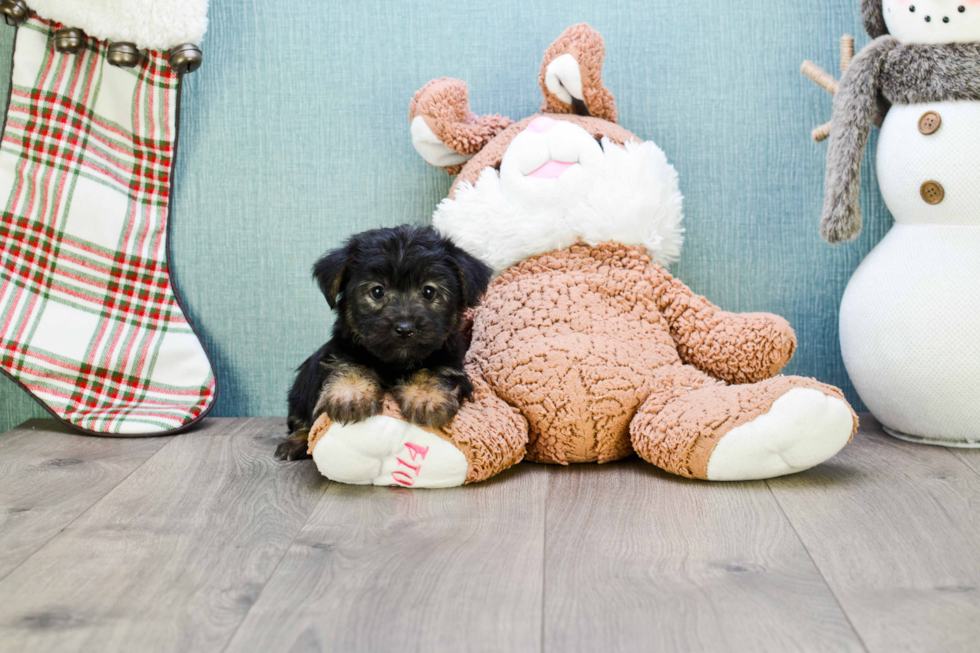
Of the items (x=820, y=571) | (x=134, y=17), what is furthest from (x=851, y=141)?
(x=134, y=17)

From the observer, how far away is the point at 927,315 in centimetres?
193

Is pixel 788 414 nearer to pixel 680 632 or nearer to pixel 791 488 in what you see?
pixel 791 488

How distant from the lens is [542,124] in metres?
2.10

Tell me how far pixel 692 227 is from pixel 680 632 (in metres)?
1.48

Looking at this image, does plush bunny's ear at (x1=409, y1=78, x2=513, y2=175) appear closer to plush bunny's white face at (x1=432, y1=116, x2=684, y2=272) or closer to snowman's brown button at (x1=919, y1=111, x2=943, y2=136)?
plush bunny's white face at (x1=432, y1=116, x2=684, y2=272)

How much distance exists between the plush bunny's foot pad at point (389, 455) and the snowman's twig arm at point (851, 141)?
43.1 inches

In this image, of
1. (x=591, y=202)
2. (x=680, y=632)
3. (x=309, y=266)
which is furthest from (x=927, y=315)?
(x=309, y=266)

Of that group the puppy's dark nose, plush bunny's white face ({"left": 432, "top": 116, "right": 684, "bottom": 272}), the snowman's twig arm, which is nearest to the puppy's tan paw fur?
the puppy's dark nose

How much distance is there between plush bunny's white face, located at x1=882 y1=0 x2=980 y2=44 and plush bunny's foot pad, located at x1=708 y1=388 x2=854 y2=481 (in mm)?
937

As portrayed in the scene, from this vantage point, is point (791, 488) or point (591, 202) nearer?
point (791, 488)

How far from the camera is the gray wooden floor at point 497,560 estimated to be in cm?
114

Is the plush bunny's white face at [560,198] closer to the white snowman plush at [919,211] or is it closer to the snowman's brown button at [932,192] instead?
the white snowman plush at [919,211]

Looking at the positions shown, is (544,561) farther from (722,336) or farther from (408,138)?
(408,138)

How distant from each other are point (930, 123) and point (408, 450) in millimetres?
1440
